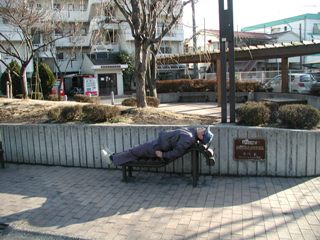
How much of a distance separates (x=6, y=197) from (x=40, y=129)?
2233 millimetres

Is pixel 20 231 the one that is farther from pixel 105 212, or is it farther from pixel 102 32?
pixel 102 32

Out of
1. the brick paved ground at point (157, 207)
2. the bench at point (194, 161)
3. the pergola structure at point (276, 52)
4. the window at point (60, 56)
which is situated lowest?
the brick paved ground at point (157, 207)

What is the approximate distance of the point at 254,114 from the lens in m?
6.82

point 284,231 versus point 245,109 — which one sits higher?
point 245,109

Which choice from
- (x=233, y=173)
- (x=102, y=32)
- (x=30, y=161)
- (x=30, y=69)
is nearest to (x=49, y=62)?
(x=30, y=69)

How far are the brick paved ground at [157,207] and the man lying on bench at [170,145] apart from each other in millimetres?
487

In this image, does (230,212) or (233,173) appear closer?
(230,212)

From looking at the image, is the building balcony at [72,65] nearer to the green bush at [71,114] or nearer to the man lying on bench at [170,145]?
the green bush at [71,114]

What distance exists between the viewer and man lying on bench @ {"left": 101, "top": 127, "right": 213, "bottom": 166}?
586 cm

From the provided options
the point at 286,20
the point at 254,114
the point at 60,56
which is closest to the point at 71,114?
the point at 254,114

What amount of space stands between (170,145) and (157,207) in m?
1.23

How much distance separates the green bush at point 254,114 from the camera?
6812mm

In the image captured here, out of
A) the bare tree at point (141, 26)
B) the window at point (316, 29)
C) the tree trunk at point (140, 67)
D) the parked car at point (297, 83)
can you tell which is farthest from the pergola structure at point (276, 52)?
the window at point (316, 29)

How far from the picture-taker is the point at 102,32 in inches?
488
